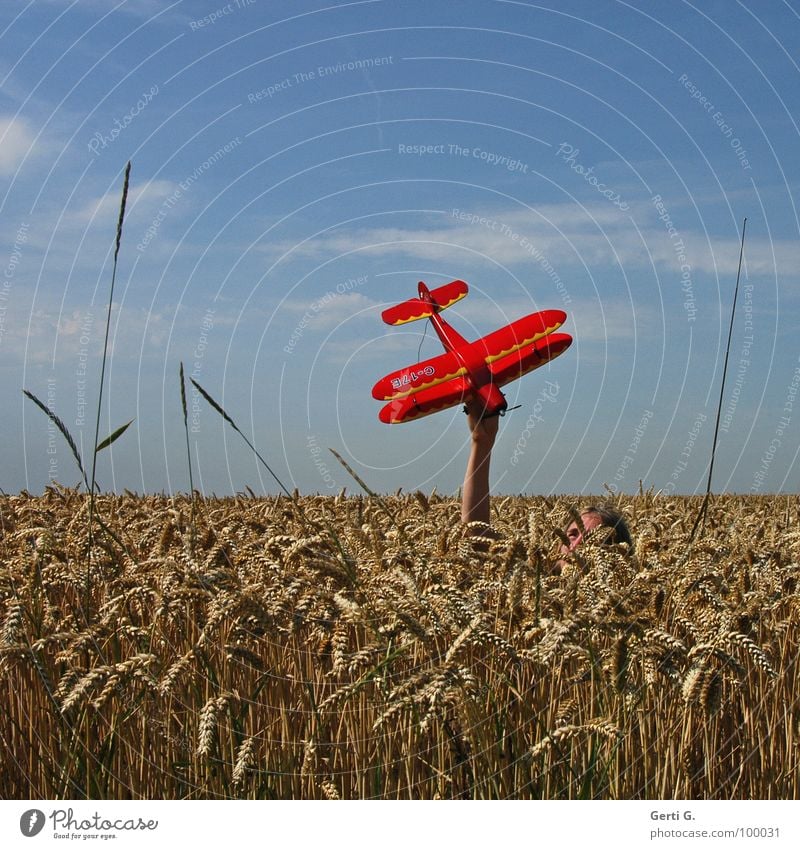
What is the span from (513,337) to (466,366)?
31.0 inches

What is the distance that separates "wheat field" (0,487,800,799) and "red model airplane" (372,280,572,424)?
4.29m

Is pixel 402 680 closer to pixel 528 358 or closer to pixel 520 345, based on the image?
pixel 520 345

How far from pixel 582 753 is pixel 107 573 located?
2.77 metres

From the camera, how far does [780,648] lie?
5.11 meters

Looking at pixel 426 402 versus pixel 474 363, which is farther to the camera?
pixel 426 402

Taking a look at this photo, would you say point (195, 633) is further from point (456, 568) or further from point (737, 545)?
point (737, 545)

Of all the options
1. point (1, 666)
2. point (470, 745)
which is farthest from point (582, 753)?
point (1, 666)

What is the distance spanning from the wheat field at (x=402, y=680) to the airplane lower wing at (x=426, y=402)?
473cm

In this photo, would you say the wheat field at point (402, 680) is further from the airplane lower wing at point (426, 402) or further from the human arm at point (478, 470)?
the airplane lower wing at point (426, 402)

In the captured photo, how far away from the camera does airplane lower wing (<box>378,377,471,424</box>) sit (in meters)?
9.71

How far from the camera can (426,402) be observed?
9.87 meters
